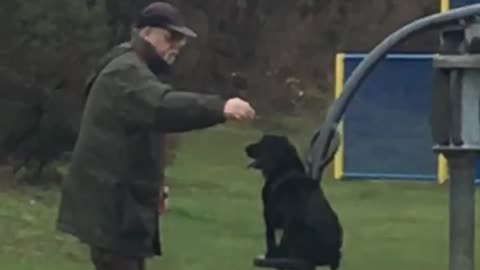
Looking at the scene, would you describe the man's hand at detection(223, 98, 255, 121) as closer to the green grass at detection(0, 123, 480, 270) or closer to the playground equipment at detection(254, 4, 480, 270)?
the playground equipment at detection(254, 4, 480, 270)

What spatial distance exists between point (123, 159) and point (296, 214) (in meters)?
1.60

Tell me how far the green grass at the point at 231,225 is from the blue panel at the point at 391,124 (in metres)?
0.40

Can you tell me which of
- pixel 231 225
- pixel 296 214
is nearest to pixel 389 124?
pixel 231 225

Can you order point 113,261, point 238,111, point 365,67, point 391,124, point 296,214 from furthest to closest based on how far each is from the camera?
point 391,124 → point 113,261 → point 238,111 → point 296,214 → point 365,67

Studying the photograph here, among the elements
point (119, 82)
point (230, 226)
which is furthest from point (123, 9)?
point (119, 82)

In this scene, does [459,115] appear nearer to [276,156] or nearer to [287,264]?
[287,264]

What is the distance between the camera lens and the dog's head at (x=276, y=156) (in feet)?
21.1

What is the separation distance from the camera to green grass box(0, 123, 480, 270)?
12.3 m

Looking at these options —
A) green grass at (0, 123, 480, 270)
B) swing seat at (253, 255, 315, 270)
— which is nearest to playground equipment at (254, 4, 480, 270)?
swing seat at (253, 255, 315, 270)

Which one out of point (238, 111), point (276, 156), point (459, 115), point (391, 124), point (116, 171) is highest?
point (459, 115)

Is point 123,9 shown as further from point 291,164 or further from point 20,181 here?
point 291,164

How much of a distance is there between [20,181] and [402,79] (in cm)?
569

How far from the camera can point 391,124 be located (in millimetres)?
19672

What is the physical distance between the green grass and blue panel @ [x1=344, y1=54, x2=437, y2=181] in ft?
1.30
